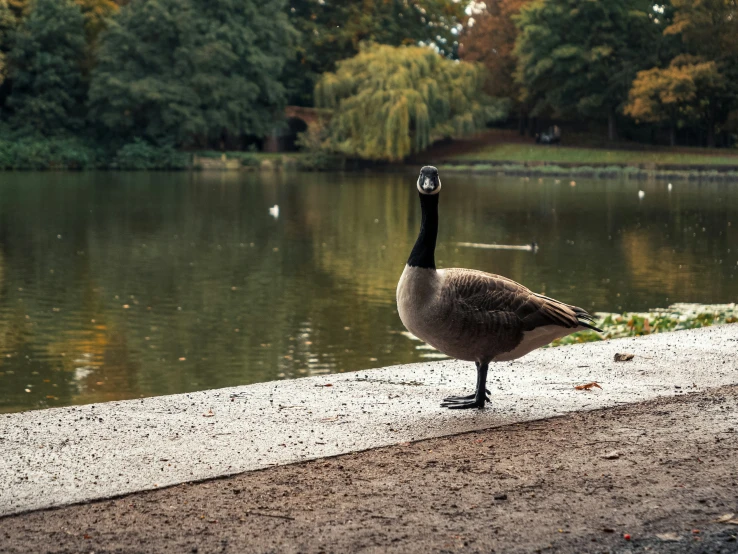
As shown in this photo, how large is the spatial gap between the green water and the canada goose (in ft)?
20.0

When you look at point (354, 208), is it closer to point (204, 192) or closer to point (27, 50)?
point (204, 192)

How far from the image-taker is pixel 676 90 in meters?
55.0

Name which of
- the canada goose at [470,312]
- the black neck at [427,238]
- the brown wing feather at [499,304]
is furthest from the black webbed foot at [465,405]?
the black neck at [427,238]

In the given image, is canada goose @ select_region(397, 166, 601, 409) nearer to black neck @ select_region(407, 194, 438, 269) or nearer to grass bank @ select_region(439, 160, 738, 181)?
black neck @ select_region(407, 194, 438, 269)

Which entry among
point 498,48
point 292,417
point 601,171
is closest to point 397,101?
point 601,171

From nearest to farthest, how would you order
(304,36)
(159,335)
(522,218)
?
(159,335) < (522,218) < (304,36)

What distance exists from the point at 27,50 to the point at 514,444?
58.2 meters

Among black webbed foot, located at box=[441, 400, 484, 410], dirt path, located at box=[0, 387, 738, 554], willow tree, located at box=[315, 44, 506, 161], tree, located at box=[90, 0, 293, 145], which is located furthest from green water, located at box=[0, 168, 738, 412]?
tree, located at box=[90, 0, 293, 145]

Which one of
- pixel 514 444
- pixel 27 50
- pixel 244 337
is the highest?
pixel 27 50

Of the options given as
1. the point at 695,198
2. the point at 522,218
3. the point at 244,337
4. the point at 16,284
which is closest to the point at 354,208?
the point at 522,218

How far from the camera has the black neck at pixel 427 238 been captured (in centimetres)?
509

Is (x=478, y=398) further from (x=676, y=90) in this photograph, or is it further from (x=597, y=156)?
(x=597, y=156)

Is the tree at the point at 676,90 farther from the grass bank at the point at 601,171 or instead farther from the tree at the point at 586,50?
the grass bank at the point at 601,171

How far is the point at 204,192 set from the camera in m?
38.8
